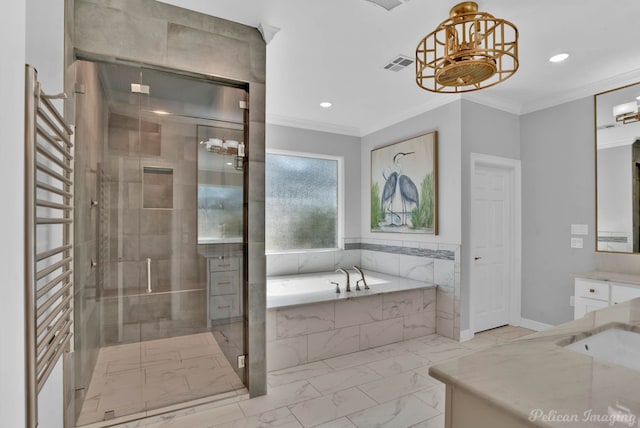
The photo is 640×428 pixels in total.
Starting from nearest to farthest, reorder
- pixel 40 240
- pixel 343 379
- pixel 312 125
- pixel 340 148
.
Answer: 1. pixel 40 240
2. pixel 343 379
3. pixel 312 125
4. pixel 340 148

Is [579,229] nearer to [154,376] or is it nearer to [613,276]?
[613,276]

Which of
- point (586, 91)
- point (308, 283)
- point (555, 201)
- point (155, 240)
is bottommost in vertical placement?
point (308, 283)

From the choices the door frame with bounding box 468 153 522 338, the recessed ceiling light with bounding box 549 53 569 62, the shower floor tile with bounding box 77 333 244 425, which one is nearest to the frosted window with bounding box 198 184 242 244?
the shower floor tile with bounding box 77 333 244 425

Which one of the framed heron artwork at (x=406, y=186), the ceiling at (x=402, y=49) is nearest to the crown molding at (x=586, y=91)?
the ceiling at (x=402, y=49)

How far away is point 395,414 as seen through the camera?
2.17 meters

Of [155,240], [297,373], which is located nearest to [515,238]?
[297,373]

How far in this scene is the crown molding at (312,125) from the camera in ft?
14.5

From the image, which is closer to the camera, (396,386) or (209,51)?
(209,51)

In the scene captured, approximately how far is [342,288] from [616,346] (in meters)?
2.58

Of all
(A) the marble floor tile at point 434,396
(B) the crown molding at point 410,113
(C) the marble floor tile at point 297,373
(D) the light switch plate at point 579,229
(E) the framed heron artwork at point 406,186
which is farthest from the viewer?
(E) the framed heron artwork at point 406,186

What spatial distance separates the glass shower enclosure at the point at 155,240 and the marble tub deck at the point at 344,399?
0.19 meters

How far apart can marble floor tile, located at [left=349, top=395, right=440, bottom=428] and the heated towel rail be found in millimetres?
1719

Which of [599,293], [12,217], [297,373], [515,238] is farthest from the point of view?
[515,238]

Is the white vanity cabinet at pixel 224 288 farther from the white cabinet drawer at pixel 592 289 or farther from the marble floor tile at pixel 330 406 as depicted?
the white cabinet drawer at pixel 592 289
